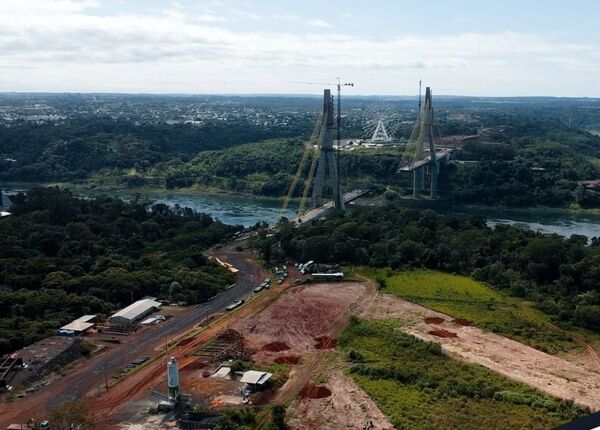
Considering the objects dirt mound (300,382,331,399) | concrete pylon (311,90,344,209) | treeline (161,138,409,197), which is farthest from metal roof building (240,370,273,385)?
treeline (161,138,409,197)

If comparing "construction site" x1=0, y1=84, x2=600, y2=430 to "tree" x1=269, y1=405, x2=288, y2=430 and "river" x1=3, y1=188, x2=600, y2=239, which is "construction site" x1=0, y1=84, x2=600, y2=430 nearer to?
"tree" x1=269, y1=405, x2=288, y2=430

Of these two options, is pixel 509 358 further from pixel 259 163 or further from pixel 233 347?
pixel 259 163

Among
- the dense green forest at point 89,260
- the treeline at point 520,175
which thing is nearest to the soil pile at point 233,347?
the dense green forest at point 89,260

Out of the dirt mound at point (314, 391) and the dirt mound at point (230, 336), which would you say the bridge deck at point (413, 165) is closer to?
the dirt mound at point (230, 336)

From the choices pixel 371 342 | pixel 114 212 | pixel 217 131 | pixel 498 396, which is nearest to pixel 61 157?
pixel 217 131

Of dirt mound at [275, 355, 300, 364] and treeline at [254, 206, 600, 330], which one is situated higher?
treeline at [254, 206, 600, 330]

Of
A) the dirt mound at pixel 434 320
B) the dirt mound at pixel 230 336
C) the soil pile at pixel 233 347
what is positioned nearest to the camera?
the soil pile at pixel 233 347

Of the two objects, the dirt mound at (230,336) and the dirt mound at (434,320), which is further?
the dirt mound at (434,320)
